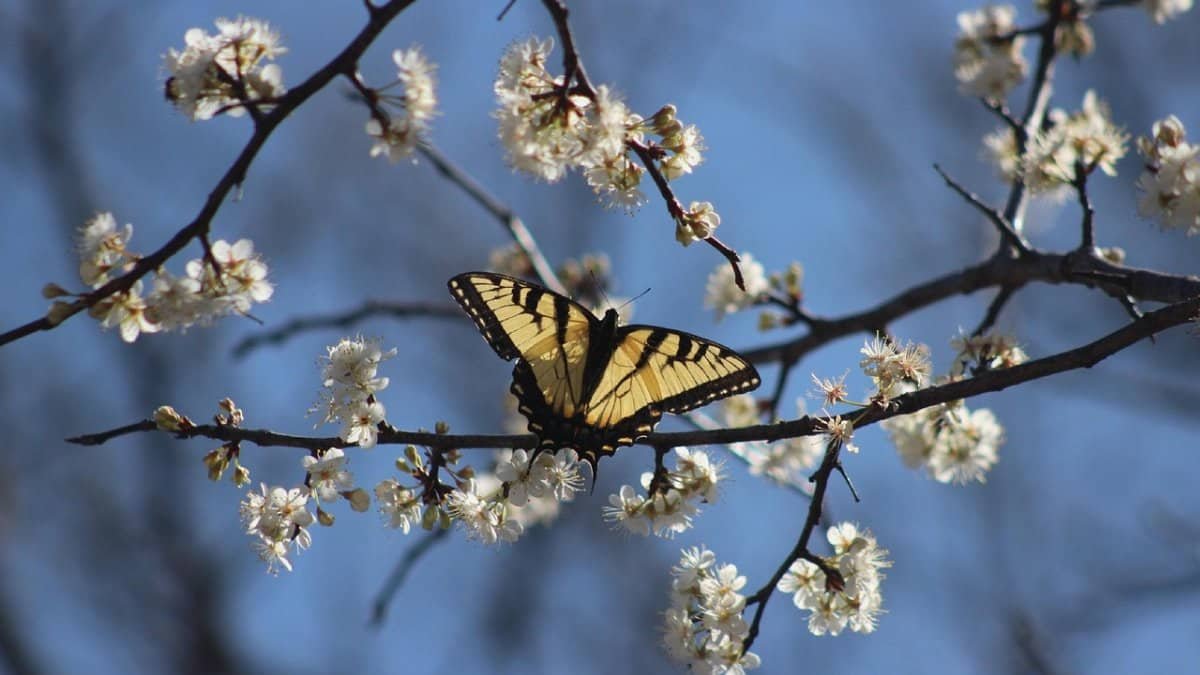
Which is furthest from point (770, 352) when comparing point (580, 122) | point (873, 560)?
point (580, 122)

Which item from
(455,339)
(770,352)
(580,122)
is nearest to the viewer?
(580,122)

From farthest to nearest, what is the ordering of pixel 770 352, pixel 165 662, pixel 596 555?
pixel 596 555
pixel 165 662
pixel 770 352

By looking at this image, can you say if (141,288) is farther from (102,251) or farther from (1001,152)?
(1001,152)

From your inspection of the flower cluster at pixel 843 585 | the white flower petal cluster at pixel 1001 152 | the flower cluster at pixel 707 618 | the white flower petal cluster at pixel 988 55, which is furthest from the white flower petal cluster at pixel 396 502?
the white flower petal cluster at pixel 988 55

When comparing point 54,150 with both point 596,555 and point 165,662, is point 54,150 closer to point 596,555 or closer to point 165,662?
point 165,662

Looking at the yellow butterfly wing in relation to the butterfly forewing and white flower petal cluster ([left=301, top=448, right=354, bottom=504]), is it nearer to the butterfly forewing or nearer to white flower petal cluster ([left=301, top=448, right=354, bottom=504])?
the butterfly forewing

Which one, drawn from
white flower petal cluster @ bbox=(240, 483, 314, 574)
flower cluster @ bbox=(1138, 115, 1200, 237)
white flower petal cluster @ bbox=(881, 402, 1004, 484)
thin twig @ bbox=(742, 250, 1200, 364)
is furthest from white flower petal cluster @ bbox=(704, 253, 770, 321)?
white flower petal cluster @ bbox=(240, 483, 314, 574)

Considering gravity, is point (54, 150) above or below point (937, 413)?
above
